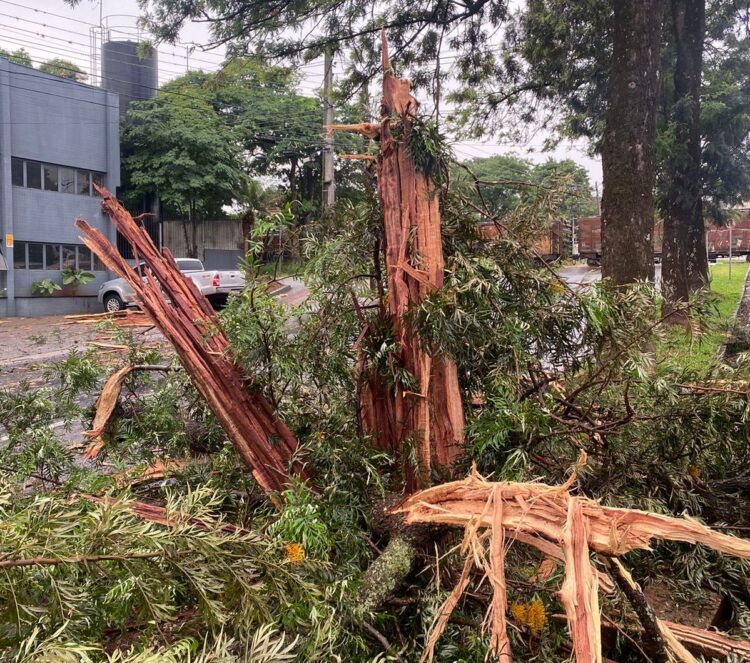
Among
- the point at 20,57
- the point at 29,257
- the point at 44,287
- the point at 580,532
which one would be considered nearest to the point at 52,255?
the point at 29,257

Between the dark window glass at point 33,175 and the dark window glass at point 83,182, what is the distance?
4.68ft

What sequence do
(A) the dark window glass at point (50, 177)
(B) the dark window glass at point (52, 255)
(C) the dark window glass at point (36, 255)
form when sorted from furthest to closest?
(B) the dark window glass at point (52, 255) → (A) the dark window glass at point (50, 177) → (C) the dark window glass at point (36, 255)

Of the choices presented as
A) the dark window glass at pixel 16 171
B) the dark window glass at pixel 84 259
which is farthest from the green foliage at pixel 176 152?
the dark window glass at pixel 16 171

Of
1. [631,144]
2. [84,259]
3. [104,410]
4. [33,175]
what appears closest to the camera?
[104,410]

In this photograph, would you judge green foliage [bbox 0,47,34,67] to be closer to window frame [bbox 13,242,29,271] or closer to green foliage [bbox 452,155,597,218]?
window frame [bbox 13,242,29,271]

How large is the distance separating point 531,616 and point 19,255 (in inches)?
886

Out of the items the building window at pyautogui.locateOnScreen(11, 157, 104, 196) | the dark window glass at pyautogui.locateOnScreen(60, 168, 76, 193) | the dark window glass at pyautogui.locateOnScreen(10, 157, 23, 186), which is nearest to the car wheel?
the building window at pyautogui.locateOnScreen(11, 157, 104, 196)

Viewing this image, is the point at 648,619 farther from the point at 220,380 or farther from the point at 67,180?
the point at 67,180

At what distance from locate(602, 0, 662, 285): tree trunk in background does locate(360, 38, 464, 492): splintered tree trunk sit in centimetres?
417

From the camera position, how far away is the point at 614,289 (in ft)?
8.96

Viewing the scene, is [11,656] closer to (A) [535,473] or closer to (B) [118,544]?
(B) [118,544]

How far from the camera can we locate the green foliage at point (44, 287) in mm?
20359

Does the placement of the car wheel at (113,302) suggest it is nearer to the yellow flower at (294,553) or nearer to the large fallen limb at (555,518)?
the yellow flower at (294,553)

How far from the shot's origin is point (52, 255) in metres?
21.4
